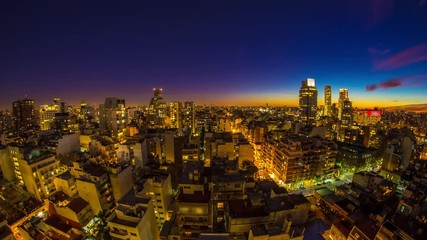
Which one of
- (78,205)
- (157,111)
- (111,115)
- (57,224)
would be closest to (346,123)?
(157,111)

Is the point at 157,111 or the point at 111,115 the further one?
the point at 157,111

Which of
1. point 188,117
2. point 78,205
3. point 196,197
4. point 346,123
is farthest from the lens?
point 346,123

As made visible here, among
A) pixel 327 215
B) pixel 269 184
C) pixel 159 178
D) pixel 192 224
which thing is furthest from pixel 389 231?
pixel 159 178

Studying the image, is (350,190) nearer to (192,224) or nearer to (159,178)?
(192,224)

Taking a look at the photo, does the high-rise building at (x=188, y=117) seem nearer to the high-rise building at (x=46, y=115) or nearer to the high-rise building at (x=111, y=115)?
the high-rise building at (x=111, y=115)

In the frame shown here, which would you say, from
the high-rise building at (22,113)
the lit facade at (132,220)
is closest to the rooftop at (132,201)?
the lit facade at (132,220)

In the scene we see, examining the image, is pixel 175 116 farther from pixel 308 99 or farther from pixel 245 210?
pixel 308 99
